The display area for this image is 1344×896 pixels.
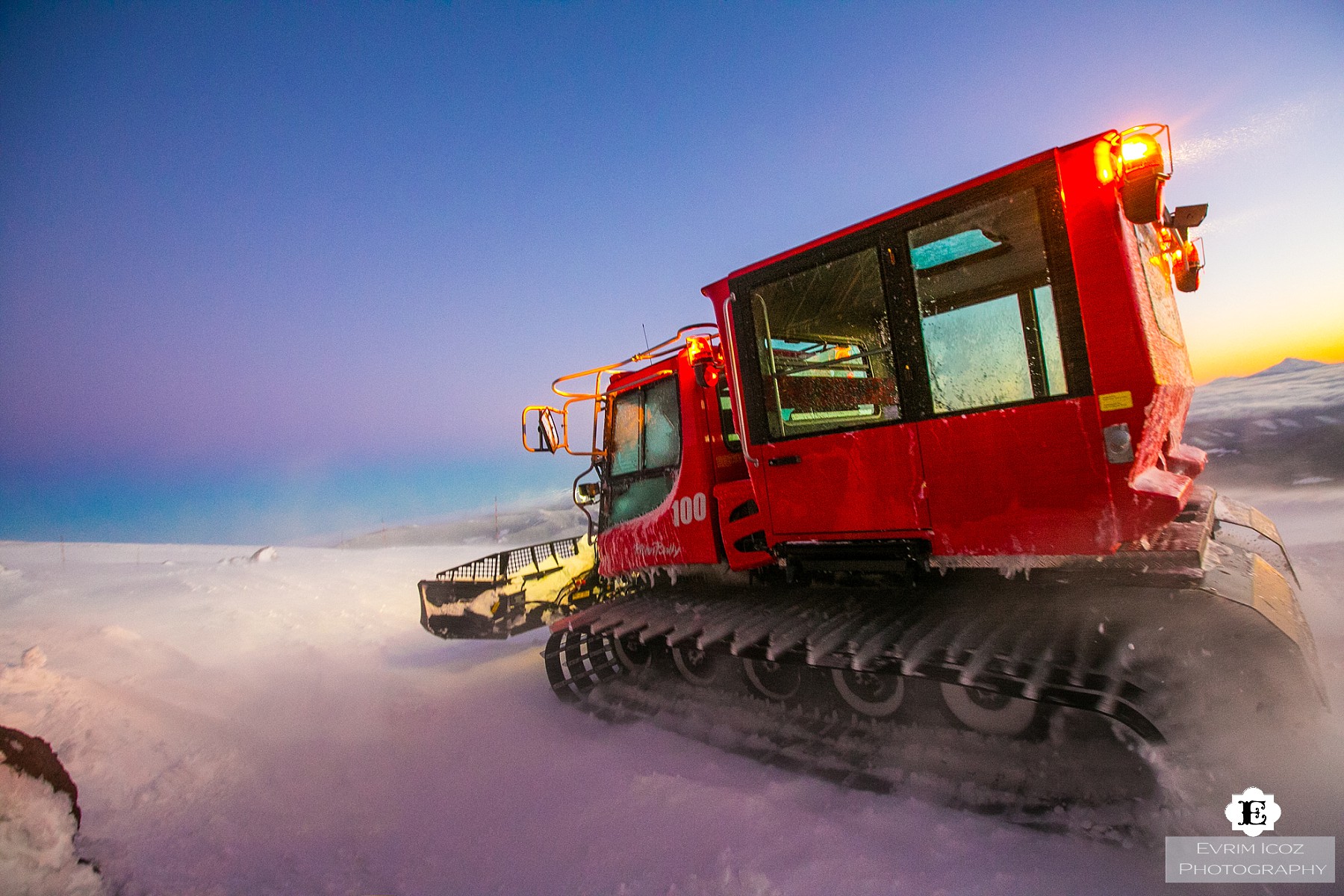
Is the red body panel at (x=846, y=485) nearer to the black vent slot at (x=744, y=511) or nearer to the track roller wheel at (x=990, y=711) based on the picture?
the black vent slot at (x=744, y=511)

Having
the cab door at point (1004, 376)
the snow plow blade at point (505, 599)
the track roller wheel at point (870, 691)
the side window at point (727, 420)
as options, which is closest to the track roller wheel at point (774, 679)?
the track roller wheel at point (870, 691)

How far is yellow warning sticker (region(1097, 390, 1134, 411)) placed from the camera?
2.17 meters

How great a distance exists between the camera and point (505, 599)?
220 inches

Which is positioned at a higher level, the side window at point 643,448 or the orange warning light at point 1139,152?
the orange warning light at point 1139,152

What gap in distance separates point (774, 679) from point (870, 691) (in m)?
0.68

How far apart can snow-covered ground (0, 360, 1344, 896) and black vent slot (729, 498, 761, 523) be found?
1.47 metres

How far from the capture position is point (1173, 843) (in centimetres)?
228

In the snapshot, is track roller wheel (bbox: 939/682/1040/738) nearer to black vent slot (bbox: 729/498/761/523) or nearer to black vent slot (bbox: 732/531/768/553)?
black vent slot (bbox: 732/531/768/553)

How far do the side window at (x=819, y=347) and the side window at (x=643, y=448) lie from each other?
111cm

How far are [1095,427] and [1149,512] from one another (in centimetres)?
37

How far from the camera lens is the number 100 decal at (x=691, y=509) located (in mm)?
3791

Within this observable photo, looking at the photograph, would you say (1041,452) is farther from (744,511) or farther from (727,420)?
(727,420)

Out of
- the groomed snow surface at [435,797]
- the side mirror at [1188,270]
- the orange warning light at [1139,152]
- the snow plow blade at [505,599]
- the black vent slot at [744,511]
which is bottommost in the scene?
the groomed snow surface at [435,797]

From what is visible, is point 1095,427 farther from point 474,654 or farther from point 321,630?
point 321,630
